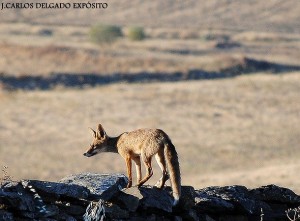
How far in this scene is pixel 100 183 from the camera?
34.0 ft

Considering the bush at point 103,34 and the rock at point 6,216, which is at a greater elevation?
the bush at point 103,34

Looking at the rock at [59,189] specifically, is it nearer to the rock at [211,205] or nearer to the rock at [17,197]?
the rock at [17,197]

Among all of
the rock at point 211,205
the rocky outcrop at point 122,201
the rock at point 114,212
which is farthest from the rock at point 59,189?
the rock at point 211,205

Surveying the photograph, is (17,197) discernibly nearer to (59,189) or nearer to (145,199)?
(59,189)

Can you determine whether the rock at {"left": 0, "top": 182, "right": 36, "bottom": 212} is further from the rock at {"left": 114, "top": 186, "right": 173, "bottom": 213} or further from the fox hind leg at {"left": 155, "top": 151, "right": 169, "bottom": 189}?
the fox hind leg at {"left": 155, "top": 151, "right": 169, "bottom": 189}

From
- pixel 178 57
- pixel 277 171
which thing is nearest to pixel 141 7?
pixel 178 57

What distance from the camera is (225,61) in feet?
233

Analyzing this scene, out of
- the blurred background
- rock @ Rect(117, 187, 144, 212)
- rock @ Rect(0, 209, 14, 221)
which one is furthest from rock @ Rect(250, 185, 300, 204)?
the blurred background

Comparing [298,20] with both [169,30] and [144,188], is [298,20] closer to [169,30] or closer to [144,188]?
[169,30]

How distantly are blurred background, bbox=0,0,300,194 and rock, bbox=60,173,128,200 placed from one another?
15.7m

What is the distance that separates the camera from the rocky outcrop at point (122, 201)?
942 centimetres

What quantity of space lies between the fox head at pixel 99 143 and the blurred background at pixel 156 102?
13678mm

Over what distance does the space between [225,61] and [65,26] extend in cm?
4858

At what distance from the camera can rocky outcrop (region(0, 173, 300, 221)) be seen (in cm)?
942
